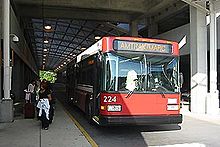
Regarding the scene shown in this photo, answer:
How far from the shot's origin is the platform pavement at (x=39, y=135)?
8069 mm

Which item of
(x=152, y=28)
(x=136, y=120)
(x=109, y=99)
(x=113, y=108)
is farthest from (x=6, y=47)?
(x=152, y=28)

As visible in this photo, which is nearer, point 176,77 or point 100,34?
point 176,77

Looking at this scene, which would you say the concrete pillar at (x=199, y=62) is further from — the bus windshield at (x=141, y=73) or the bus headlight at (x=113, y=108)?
the bus headlight at (x=113, y=108)

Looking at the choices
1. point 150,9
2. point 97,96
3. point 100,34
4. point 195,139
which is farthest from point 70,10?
point 195,139

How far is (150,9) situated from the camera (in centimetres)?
2061

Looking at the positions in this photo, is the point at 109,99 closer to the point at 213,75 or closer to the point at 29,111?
the point at 29,111

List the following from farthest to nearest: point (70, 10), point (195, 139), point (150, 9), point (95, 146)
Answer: point (70, 10)
point (150, 9)
point (195, 139)
point (95, 146)

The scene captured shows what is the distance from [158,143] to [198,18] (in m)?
9.47

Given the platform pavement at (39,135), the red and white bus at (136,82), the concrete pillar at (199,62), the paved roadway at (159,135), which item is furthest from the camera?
the concrete pillar at (199,62)

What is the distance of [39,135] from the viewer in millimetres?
9219

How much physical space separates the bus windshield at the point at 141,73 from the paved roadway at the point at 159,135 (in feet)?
4.89

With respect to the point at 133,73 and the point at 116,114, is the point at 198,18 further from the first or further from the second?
the point at 116,114

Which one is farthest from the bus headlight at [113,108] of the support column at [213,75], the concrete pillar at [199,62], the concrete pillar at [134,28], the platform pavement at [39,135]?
the concrete pillar at [134,28]

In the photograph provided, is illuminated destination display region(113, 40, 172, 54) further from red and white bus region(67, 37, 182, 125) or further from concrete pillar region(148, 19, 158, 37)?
concrete pillar region(148, 19, 158, 37)
